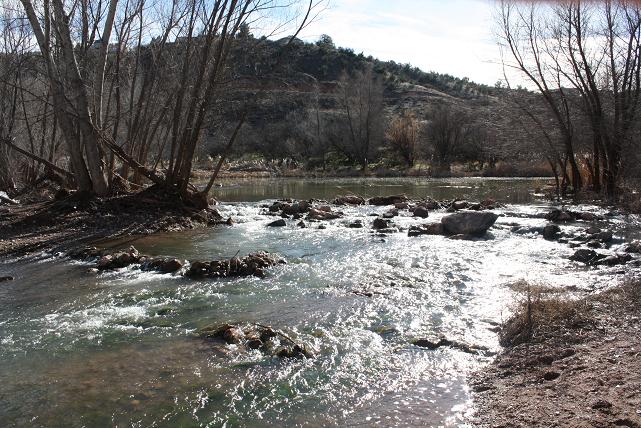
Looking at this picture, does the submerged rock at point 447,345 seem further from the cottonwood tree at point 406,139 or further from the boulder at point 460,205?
the cottonwood tree at point 406,139

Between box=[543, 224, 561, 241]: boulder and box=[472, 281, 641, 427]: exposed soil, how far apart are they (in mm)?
6719

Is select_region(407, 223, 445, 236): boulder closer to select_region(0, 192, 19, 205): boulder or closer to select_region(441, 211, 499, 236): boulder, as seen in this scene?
select_region(441, 211, 499, 236): boulder

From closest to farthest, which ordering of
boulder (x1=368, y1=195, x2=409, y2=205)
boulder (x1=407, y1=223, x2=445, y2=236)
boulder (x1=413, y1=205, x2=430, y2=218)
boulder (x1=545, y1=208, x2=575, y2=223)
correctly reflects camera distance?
boulder (x1=407, y1=223, x2=445, y2=236) < boulder (x1=545, y1=208, x2=575, y2=223) < boulder (x1=413, y1=205, x2=430, y2=218) < boulder (x1=368, y1=195, x2=409, y2=205)

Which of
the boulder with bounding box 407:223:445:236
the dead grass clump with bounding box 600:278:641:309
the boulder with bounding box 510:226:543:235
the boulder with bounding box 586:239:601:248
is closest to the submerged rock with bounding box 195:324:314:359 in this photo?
the dead grass clump with bounding box 600:278:641:309

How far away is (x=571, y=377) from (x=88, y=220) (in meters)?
12.2

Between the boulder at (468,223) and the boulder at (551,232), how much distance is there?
54.6 inches

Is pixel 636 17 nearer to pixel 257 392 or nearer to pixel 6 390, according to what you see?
pixel 257 392

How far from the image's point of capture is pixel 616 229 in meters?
12.9

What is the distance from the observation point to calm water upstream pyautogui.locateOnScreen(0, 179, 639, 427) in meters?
4.12

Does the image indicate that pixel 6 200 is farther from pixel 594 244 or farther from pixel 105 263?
pixel 594 244

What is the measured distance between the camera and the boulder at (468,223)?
1304 centimetres

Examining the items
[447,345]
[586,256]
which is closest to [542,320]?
[447,345]

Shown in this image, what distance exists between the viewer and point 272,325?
6.11m

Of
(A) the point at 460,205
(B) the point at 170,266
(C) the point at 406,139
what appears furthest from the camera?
(C) the point at 406,139
